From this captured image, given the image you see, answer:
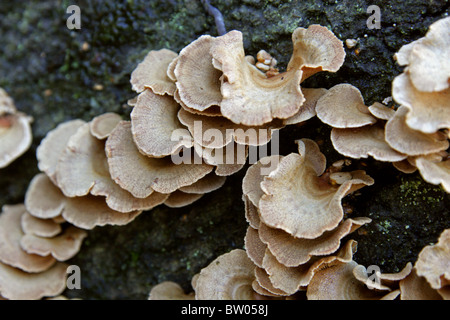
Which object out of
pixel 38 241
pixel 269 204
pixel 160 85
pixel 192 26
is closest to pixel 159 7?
pixel 192 26

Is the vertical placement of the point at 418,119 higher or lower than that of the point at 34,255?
higher

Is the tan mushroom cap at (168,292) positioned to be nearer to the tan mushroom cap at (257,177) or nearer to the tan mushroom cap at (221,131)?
the tan mushroom cap at (257,177)

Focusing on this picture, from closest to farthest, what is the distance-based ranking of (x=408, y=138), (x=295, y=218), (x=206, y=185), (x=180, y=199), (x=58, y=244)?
(x=408, y=138) → (x=295, y=218) → (x=206, y=185) → (x=180, y=199) → (x=58, y=244)

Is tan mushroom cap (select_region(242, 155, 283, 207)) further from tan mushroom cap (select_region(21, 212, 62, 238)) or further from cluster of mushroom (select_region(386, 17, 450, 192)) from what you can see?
tan mushroom cap (select_region(21, 212, 62, 238))

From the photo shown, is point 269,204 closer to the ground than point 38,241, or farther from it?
farther from it

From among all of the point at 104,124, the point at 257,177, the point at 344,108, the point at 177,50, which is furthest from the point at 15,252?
the point at 344,108

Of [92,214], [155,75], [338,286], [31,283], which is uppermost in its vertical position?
[155,75]

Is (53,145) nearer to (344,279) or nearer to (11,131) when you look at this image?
(11,131)
